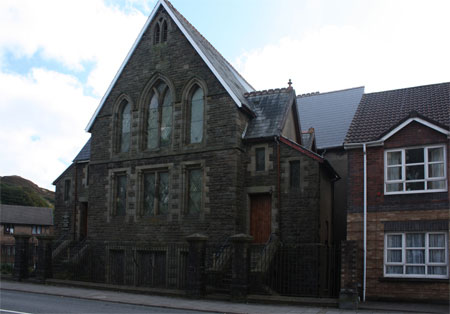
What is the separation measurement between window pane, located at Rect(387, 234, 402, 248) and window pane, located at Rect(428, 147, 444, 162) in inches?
112

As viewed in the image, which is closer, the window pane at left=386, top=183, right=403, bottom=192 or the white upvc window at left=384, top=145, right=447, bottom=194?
the white upvc window at left=384, top=145, right=447, bottom=194

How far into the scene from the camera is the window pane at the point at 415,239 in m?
16.4

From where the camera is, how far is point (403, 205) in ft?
55.0

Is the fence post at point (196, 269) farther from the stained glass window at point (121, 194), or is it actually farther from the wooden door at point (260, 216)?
the stained glass window at point (121, 194)

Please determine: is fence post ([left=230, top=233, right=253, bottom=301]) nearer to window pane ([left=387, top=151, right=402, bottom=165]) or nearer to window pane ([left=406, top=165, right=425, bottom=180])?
window pane ([left=387, top=151, right=402, bottom=165])

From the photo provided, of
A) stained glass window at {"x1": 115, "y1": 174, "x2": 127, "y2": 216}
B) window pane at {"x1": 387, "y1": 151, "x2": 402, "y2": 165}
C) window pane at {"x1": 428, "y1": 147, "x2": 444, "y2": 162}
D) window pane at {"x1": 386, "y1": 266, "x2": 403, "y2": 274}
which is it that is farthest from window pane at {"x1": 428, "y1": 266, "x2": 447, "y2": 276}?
stained glass window at {"x1": 115, "y1": 174, "x2": 127, "y2": 216}

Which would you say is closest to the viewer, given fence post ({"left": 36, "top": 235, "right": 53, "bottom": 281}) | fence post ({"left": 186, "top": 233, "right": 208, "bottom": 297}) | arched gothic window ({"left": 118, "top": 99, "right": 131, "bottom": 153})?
fence post ({"left": 186, "top": 233, "right": 208, "bottom": 297})

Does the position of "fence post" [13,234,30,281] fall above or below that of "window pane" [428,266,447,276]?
below

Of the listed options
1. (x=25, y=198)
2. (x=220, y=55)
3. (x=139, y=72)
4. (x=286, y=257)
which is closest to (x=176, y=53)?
(x=139, y=72)

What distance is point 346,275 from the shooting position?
1555 cm

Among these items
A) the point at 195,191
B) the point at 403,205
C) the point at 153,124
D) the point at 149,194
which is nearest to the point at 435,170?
the point at 403,205

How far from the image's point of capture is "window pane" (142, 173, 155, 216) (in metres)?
22.9

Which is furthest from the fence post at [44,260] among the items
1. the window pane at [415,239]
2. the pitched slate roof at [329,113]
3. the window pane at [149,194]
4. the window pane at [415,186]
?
the window pane at [415,186]

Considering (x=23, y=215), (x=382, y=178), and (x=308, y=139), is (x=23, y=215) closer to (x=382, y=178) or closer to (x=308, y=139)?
(x=308, y=139)
